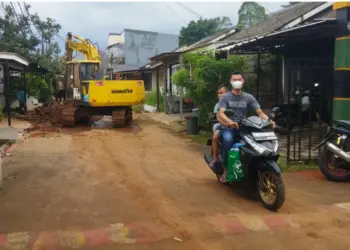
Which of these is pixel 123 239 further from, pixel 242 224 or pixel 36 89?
pixel 36 89

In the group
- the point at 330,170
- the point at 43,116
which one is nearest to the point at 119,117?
the point at 43,116

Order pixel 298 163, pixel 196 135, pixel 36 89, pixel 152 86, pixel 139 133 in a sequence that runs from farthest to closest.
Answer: pixel 152 86 → pixel 36 89 → pixel 139 133 → pixel 196 135 → pixel 298 163

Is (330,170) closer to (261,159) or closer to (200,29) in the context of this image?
(261,159)

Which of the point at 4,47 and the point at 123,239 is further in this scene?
the point at 4,47

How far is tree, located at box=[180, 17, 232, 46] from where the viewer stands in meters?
41.8

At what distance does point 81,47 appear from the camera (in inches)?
725

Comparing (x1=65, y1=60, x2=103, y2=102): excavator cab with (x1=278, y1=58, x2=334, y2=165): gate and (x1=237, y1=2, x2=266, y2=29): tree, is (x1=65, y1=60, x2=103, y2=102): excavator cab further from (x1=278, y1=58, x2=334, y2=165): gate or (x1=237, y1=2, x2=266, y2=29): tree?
(x1=237, y1=2, x2=266, y2=29): tree

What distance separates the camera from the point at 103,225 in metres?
4.49

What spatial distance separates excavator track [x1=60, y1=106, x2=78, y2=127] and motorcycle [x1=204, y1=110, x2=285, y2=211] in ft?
35.9

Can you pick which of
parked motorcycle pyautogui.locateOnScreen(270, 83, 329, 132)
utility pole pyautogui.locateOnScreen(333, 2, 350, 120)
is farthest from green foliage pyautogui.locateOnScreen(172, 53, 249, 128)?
utility pole pyautogui.locateOnScreen(333, 2, 350, 120)

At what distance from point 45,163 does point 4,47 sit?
19510 mm

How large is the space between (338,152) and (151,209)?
338 centimetres

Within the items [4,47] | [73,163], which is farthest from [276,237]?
[4,47]

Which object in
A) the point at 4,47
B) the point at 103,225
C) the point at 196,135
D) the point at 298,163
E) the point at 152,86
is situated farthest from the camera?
the point at 152,86
